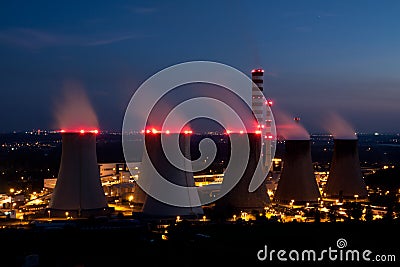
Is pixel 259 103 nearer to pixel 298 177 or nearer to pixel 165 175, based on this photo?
pixel 298 177

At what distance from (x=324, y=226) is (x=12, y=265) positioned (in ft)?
23.2

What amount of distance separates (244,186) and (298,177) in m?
2.38

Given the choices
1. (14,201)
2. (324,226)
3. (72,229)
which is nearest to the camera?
(72,229)

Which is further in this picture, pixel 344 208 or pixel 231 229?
pixel 344 208

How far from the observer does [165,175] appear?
49.2ft

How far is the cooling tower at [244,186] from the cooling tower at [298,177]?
162 centimetres

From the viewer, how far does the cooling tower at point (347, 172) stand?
61.2ft

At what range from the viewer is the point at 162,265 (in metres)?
9.53

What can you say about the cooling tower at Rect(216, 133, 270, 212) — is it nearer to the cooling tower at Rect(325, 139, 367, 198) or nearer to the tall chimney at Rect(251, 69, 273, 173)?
the cooling tower at Rect(325, 139, 367, 198)

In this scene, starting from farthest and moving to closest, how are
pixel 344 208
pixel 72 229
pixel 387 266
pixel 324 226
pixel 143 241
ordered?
pixel 344 208 < pixel 324 226 < pixel 72 229 < pixel 143 241 < pixel 387 266

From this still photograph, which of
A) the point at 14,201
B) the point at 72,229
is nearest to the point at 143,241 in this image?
the point at 72,229

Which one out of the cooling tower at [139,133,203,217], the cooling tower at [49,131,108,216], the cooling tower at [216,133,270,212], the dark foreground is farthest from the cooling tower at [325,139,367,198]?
the cooling tower at [49,131,108,216]

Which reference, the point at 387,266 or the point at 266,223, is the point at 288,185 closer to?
the point at 266,223

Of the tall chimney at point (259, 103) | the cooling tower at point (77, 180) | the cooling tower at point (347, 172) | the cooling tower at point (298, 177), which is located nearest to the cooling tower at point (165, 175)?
the cooling tower at point (77, 180)
